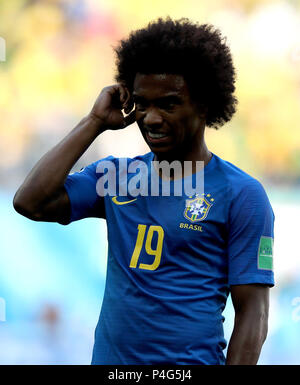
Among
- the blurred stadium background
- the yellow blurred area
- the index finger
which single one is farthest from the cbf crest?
the yellow blurred area

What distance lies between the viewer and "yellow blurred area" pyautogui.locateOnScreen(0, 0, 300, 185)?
4.66 m

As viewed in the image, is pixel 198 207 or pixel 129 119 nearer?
pixel 198 207

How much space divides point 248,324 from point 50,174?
2.20ft

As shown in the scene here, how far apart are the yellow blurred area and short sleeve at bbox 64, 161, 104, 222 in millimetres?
2721

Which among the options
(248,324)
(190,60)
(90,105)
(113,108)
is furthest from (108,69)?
(248,324)

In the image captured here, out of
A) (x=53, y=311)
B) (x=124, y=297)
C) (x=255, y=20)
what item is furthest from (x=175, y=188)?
(x=255, y=20)

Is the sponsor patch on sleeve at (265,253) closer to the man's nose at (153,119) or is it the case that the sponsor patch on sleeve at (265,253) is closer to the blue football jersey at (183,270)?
the blue football jersey at (183,270)

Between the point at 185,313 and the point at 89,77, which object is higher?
the point at 89,77

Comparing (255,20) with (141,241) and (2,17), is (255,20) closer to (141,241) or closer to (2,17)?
(2,17)

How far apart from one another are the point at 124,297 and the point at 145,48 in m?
0.71

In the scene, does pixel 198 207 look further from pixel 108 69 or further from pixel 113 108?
pixel 108 69

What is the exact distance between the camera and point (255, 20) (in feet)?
15.8

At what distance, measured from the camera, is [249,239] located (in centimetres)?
171

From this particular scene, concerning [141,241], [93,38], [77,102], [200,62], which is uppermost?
[93,38]
